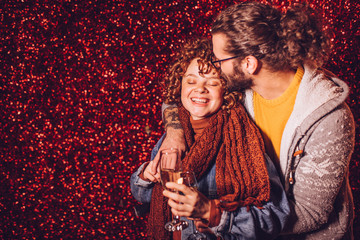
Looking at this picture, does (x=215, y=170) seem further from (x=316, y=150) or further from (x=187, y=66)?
(x=187, y=66)

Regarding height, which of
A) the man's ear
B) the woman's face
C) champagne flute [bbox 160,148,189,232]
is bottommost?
champagne flute [bbox 160,148,189,232]

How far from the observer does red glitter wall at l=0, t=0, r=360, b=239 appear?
189 cm

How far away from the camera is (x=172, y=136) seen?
138 centimetres

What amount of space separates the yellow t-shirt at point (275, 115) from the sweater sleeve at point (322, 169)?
21 centimetres

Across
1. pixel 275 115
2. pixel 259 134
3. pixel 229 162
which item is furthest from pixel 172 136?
pixel 275 115

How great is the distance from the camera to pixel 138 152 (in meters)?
2.14

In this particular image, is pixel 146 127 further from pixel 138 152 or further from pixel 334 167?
pixel 334 167

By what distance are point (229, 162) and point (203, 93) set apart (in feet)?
1.36

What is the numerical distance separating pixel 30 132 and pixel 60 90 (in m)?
0.42

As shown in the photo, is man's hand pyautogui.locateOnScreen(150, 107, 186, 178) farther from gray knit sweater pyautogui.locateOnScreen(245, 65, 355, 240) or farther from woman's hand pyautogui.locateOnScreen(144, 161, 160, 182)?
gray knit sweater pyautogui.locateOnScreen(245, 65, 355, 240)

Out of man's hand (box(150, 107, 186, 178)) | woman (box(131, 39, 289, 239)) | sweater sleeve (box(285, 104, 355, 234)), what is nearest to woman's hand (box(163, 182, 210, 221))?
woman (box(131, 39, 289, 239))

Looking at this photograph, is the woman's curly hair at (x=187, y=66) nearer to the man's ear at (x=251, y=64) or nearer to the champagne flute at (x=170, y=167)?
the man's ear at (x=251, y=64)

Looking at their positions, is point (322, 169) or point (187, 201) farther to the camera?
point (322, 169)

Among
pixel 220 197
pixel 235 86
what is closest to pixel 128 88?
pixel 235 86
